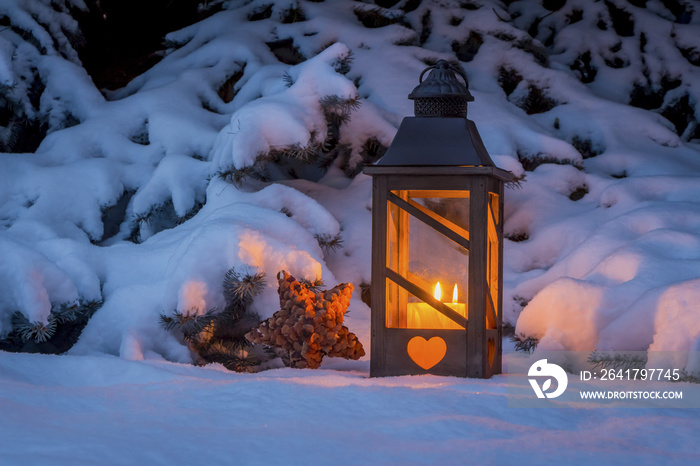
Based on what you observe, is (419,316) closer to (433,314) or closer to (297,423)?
(433,314)

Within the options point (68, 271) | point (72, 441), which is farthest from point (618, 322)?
point (68, 271)

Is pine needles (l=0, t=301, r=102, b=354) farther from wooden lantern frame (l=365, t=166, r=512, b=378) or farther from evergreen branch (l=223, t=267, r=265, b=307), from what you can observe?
wooden lantern frame (l=365, t=166, r=512, b=378)

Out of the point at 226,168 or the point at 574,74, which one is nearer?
the point at 226,168

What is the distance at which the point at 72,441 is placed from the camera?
4.89ft

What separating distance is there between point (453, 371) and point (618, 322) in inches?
24.2

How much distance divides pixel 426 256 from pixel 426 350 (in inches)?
14.6

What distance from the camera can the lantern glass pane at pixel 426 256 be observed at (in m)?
2.60

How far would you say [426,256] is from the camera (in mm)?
2678

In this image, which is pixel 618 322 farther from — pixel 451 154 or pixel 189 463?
pixel 189 463

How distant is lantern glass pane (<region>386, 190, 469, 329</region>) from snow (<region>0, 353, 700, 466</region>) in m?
0.40

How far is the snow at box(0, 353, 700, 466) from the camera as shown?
150 cm

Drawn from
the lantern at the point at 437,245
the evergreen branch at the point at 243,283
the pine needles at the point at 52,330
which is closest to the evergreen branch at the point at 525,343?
the lantern at the point at 437,245

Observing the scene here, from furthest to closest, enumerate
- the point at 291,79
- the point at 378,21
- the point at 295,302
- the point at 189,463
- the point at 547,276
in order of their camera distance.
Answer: the point at 378,21
the point at 291,79
the point at 547,276
the point at 295,302
the point at 189,463

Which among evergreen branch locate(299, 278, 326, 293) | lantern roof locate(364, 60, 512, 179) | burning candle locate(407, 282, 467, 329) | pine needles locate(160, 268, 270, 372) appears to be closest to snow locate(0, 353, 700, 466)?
burning candle locate(407, 282, 467, 329)
